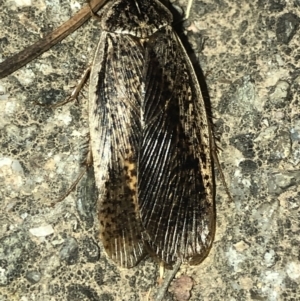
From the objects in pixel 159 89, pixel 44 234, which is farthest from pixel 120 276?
pixel 159 89

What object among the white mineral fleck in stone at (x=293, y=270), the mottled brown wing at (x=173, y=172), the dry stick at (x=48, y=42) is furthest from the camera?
the dry stick at (x=48, y=42)

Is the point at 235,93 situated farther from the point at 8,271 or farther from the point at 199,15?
the point at 8,271

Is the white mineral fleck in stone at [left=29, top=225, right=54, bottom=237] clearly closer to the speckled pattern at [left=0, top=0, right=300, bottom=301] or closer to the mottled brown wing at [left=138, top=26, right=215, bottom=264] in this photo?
the speckled pattern at [left=0, top=0, right=300, bottom=301]

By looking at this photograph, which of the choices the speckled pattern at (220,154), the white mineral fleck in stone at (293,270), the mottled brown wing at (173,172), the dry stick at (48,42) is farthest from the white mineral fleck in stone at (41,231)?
the white mineral fleck in stone at (293,270)

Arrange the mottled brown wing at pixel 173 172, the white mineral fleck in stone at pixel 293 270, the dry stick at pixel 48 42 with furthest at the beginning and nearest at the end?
the dry stick at pixel 48 42
the white mineral fleck in stone at pixel 293 270
the mottled brown wing at pixel 173 172

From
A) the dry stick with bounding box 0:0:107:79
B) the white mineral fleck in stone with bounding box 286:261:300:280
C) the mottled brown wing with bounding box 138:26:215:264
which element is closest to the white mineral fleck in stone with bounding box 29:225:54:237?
the mottled brown wing with bounding box 138:26:215:264

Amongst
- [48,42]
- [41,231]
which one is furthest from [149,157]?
[48,42]

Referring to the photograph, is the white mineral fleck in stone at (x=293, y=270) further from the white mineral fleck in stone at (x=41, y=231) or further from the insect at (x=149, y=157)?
the white mineral fleck in stone at (x=41, y=231)
